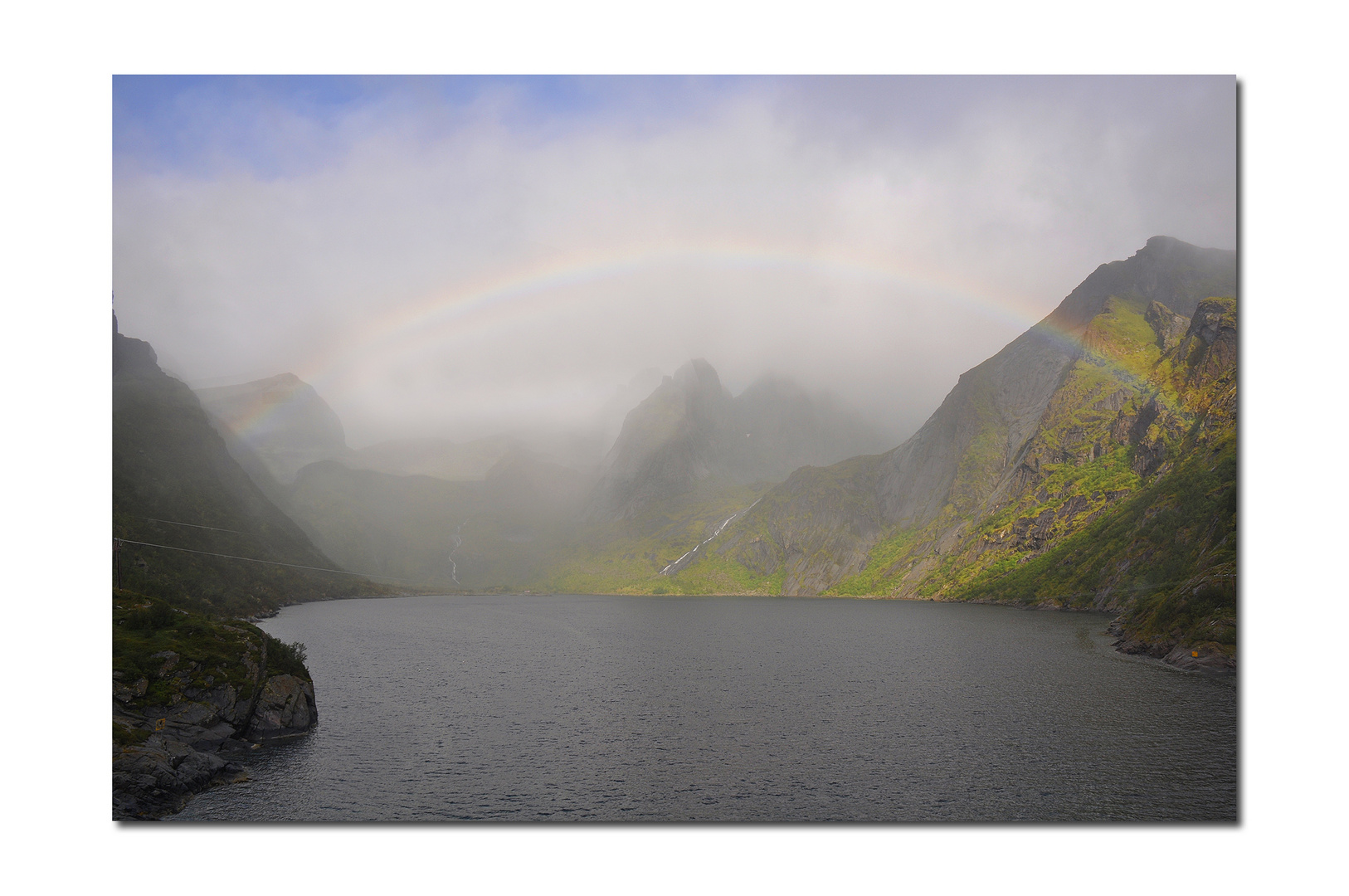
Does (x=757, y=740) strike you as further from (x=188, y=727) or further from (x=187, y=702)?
(x=187, y=702)

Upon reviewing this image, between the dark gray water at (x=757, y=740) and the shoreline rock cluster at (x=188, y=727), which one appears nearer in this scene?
the shoreline rock cluster at (x=188, y=727)

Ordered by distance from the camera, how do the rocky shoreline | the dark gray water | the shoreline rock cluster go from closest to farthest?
the shoreline rock cluster, the rocky shoreline, the dark gray water

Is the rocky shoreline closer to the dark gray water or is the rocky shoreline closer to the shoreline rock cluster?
the shoreline rock cluster

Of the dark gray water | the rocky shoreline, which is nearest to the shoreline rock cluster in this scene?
the rocky shoreline

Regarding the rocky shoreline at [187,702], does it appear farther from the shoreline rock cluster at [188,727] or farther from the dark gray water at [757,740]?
the dark gray water at [757,740]

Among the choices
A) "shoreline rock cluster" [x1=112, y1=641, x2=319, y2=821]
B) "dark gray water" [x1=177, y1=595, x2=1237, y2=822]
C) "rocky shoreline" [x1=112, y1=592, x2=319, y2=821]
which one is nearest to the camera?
"shoreline rock cluster" [x1=112, y1=641, x2=319, y2=821]

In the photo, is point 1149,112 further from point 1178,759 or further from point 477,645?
point 477,645

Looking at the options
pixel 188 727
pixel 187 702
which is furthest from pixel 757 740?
pixel 187 702

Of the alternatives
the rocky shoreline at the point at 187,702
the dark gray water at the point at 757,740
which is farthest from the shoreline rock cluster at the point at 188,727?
the dark gray water at the point at 757,740
